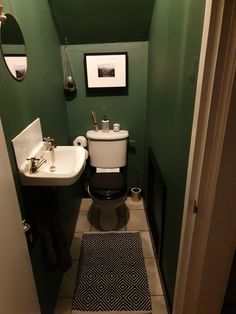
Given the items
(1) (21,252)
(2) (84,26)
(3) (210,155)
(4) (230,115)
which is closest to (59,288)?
(1) (21,252)

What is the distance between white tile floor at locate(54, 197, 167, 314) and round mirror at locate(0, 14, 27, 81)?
149 cm

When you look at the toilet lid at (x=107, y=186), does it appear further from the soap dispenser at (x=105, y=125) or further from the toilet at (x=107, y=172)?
the soap dispenser at (x=105, y=125)

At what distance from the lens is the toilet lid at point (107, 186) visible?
2023 millimetres

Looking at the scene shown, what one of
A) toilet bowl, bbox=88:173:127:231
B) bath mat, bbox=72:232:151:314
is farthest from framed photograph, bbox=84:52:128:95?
bath mat, bbox=72:232:151:314

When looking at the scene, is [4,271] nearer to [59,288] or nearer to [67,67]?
[59,288]

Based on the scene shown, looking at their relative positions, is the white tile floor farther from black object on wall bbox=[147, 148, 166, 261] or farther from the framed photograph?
the framed photograph

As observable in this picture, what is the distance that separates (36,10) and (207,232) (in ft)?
5.38

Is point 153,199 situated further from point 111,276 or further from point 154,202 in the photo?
point 111,276

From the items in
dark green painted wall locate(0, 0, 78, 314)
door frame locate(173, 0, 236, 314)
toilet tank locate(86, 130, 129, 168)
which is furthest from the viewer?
toilet tank locate(86, 130, 129, 168)

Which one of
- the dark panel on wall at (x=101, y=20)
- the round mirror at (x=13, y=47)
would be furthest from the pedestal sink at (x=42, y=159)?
the dark panel on wall at (x=101, y=20)

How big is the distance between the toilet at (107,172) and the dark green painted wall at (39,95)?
0.29 metres

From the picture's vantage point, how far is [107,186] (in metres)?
2.08

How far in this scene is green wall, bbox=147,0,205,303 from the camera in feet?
3.15

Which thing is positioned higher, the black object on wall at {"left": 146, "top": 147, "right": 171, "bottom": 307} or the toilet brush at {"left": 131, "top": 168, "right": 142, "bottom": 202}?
the black object on wall at {"left": 146, "top": 147, "right": 171, "bottom": 307}
